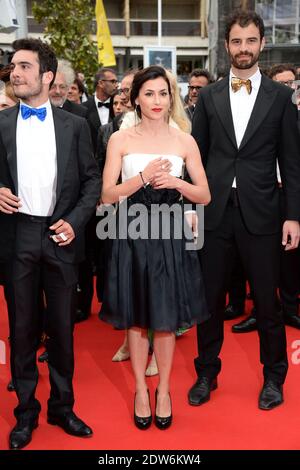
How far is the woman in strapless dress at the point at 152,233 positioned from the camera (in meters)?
2.84

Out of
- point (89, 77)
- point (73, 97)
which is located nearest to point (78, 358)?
point (73, 97)

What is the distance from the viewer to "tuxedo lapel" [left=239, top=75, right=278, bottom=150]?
3006 millimetres

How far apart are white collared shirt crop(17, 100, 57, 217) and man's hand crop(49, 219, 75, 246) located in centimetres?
13

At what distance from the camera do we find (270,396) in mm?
3229

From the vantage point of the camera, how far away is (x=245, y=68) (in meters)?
3.00

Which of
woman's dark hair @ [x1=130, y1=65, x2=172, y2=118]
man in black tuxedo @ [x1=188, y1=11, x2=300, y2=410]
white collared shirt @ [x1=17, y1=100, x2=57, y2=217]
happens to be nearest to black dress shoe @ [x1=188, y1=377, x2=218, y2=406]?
man in black tuxedo @ [x1=188, y1=11, x2=300, y2=410]

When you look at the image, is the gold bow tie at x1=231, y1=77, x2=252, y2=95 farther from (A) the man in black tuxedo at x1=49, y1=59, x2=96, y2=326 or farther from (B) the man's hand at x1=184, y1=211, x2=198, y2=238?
(A) the man in black tuxedo at x1=49, y1=59, x2=96, y2=326

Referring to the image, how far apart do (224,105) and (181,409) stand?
1729mm

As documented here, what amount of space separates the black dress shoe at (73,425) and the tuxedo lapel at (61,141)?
1.14 metres

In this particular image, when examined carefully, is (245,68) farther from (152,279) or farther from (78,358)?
(78,358)

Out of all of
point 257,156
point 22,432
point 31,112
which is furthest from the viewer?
point 257,156

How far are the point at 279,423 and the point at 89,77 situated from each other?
31.4ft

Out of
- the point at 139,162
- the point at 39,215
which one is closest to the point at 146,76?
the point at 139,162

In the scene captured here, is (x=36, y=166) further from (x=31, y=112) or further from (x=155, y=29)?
(x=155, y=29)
